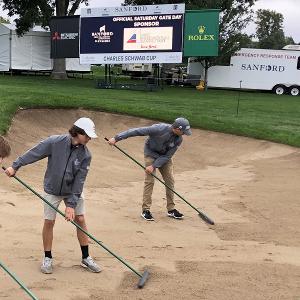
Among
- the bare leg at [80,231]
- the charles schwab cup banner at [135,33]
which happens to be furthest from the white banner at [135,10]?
the bare leg at [80,231]

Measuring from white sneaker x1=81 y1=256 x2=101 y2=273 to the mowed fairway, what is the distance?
5.8 inches

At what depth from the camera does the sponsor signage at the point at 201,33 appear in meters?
28.2

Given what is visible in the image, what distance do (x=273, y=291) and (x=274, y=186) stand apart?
6.21 meters

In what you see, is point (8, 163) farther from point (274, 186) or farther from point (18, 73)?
point (18, 73)

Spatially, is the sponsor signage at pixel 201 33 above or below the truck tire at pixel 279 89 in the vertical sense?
above

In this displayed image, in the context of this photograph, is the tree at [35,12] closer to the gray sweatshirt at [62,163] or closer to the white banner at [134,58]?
the white banner at [134,58]

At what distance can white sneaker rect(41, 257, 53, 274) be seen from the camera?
6117mm

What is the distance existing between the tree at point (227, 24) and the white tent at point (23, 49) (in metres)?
7.75

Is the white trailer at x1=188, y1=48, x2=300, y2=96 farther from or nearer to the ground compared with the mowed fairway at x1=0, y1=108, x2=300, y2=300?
farther from the ground

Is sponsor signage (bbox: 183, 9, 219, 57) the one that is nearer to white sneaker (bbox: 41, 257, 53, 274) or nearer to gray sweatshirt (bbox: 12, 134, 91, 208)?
gray sweatshirt (bbox: 12, 134, 91, 208)

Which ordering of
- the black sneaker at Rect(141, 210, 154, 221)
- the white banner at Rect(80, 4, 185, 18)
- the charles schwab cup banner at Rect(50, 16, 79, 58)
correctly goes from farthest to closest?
the charles schwab cup banner at Rect(50, 16, 79, 58) < the white banner at Rect(80, 4, 185, 18) < the black sneaker at Rect(141, 210, 154, 221)

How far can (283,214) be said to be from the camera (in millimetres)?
9516

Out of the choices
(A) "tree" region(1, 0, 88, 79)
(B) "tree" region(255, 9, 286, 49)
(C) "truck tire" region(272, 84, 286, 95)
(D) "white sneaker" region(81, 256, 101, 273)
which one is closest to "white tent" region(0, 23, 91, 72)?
(A) "tree" region(1, 0, 88, 79)

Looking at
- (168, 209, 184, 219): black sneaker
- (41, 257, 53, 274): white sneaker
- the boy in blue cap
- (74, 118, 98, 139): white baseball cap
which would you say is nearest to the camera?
(74, 118, 98, 139): white baseball cap
